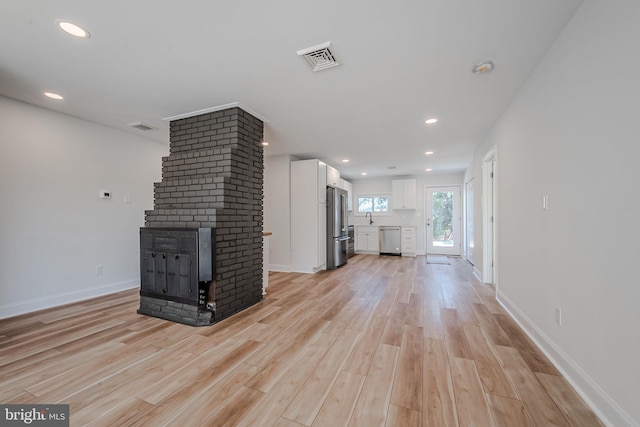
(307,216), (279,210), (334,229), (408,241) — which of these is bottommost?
(408,241)

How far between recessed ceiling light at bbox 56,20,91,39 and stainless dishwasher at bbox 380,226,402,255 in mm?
7248

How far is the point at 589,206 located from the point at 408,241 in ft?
20.9

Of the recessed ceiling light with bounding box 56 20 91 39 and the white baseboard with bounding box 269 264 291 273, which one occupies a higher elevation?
the recessed ceiling light with bounding box 56 20 91 39

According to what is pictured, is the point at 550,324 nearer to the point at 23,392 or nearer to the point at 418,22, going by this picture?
the point at 418,22

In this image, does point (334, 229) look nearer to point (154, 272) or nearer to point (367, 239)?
point (367, 239)

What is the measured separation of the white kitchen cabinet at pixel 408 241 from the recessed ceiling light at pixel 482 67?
5.78 meters

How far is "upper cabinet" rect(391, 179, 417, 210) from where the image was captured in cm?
783

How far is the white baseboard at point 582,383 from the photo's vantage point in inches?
49.9

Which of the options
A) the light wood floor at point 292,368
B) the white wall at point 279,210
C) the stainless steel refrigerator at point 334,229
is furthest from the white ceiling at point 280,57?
the light wood floor at point 292,368

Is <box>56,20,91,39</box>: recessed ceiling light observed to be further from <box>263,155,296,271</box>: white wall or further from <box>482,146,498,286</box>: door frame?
<box>482,146,498,286</box>: door frame

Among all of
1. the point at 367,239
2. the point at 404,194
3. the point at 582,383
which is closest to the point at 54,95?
the point at 582,383

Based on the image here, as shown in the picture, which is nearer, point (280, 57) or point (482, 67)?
point (280, 57)

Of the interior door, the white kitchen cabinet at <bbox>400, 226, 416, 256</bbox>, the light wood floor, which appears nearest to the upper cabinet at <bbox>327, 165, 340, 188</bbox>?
the white kitchen cabinet at <bbox>400, 226, 416, 256</bbox>

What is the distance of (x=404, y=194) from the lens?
788 cm
